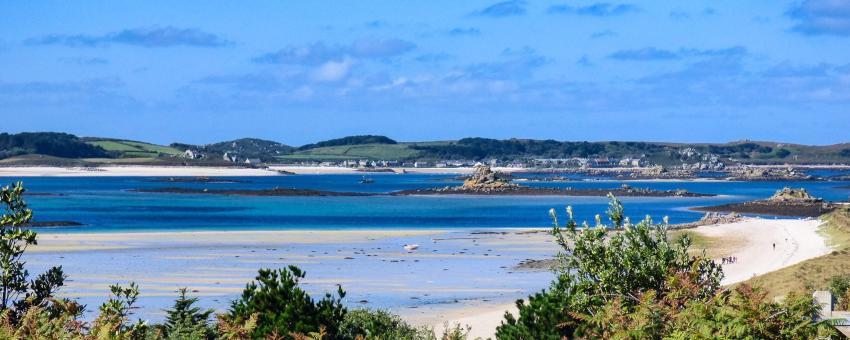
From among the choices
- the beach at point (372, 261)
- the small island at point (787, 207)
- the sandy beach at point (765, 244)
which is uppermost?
the beach at point (372, 261)

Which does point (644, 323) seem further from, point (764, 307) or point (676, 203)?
point (676, 203)

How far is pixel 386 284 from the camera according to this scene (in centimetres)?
3909

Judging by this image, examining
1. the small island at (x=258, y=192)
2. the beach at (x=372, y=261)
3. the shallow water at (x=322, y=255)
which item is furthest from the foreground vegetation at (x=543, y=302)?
the small island at (x=258, y=192)

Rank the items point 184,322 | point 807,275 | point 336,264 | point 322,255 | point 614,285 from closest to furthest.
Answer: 1. point 184,322
2. point 614,285
3. point 807,275
4. point 336,264
5. point 322,255

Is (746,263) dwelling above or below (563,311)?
below

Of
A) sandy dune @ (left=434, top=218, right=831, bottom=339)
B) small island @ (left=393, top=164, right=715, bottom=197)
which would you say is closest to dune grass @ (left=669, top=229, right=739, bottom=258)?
sandy dune @ (left=434, top=218, right=831, bottom=339)

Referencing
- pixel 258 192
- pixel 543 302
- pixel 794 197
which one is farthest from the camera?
pixel 258 192

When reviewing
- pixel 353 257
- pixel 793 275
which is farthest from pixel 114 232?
pixel 793 275

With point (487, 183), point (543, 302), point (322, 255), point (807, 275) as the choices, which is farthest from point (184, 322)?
point (487, 183)

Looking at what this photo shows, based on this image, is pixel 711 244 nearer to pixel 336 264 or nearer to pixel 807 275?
pixel 807 275

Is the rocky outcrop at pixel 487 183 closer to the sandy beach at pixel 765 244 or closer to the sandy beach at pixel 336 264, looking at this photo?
the sandy beach at pixel 765 244

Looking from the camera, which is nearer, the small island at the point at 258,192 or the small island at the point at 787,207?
the small island at the point at 787,207

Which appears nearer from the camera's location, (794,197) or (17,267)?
(17,267)

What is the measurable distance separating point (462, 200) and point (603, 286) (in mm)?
106428
